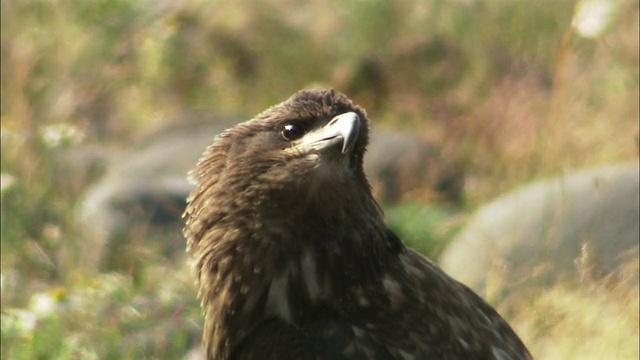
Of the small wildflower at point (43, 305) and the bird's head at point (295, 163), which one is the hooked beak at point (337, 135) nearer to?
the bird's head at point (295, 163)

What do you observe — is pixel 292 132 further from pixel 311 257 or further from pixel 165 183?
pixel 165 183

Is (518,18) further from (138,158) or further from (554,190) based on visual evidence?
(554,190)

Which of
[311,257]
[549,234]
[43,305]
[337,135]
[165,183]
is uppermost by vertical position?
[165,183]

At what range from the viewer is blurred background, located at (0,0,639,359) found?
5.68 m

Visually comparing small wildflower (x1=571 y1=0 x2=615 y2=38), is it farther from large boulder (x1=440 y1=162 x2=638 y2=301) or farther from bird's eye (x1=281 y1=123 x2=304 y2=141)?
bird's eye (x1=281 y1=123 x2=304 y2=141)

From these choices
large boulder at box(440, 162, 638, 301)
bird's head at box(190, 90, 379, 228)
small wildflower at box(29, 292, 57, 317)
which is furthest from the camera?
large boulder at box(440, 162, 638, 301)

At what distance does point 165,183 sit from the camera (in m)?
8.57

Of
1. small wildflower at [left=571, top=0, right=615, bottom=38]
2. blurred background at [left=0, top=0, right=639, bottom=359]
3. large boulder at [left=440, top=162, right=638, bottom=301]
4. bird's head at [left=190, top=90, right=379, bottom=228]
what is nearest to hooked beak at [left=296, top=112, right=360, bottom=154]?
bird's head at [left=190, top=90, right=379, bottom=228]

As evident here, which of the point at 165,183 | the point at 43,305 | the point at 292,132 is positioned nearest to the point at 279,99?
the point at 165,183

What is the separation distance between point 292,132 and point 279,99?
7.54m

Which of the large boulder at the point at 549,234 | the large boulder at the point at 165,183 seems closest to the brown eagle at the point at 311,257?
the large boulder at the point at 549,234

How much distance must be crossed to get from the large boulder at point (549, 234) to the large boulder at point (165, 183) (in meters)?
0.69

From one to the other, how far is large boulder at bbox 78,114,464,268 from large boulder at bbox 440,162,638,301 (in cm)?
69

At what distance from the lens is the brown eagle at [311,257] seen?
3.77m
